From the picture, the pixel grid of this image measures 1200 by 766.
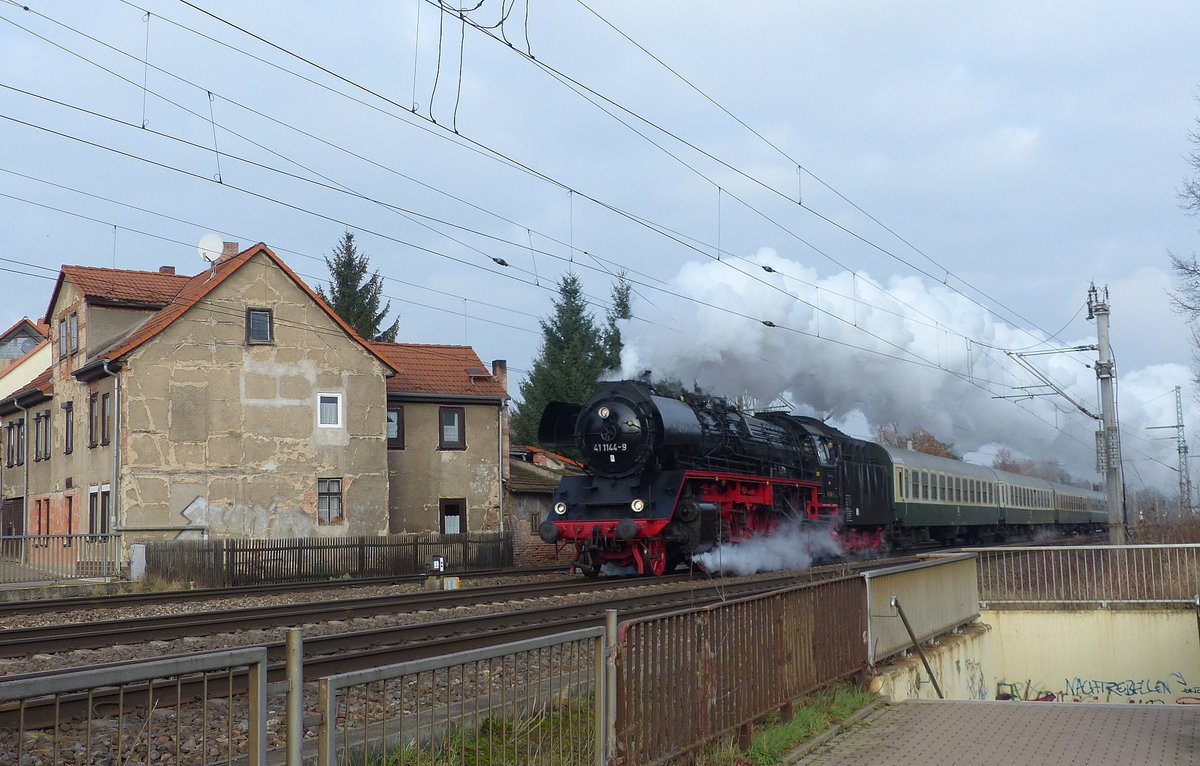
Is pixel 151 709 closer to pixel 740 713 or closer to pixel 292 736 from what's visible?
pixel 292 736

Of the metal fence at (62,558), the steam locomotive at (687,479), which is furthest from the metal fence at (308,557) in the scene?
the steam locomotive at (687,479)

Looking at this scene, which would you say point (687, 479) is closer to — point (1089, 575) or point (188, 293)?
point (1089, 575)

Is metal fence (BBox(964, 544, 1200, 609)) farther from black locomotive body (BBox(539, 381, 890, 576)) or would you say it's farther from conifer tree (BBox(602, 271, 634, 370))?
A: conifer tree (BBox(602, 271, 634, 370))

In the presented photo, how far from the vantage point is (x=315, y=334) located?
32.1 meters

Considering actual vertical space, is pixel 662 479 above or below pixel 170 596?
above

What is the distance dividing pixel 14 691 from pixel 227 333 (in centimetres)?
2878

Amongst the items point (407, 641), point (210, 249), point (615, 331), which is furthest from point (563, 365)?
point (407, 641)

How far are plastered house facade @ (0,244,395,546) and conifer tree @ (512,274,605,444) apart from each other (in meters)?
22.7

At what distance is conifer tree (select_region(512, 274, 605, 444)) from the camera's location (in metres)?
55.3

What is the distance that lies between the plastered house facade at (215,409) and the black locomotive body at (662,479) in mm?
10104

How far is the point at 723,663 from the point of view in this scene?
817cm

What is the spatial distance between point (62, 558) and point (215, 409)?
17.8 feet

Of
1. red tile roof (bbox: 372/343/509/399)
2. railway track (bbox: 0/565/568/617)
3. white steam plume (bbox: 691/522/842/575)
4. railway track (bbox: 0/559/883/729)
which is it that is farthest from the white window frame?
railway track (bbox: 0/559/883/729)

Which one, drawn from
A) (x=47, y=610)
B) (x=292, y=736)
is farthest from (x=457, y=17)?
(x=47, y=610)
